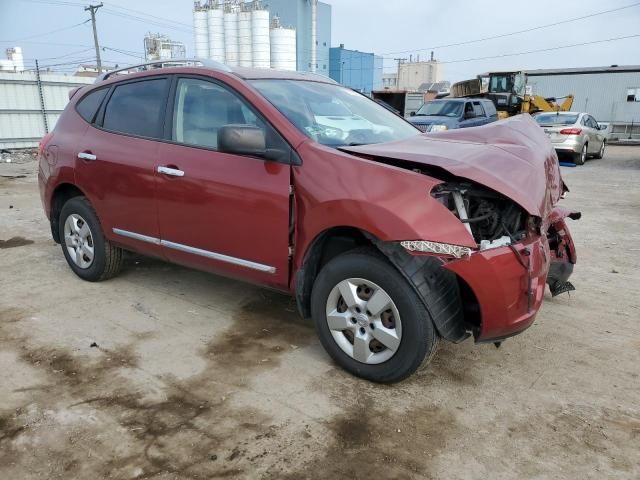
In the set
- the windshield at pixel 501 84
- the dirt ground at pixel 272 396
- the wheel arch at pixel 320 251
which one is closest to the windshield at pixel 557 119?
the windshield at pixel 501 84

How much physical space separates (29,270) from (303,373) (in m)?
3.41

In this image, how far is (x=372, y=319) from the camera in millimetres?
2916

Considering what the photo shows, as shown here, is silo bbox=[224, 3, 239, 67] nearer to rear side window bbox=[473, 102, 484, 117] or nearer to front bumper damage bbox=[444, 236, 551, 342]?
rear side window bbox=[473, 102, 484, 117]

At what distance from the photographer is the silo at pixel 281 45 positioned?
145ft

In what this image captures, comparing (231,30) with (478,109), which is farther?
(231,30)

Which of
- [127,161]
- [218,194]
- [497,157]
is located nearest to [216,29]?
[127,161]

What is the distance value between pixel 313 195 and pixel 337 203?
0.19m

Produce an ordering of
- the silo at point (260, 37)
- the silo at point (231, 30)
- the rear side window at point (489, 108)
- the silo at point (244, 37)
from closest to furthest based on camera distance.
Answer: the rear side window at point (489, 108) < the silo at point (260, 37) < the silo at point (244, 37) < the silo at point (231, 30)

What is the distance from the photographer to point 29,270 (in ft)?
16.9

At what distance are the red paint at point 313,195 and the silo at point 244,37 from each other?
4208cm

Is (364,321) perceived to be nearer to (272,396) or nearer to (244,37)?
(272,396)

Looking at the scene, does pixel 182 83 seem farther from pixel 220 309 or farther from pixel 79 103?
pixel 220 309

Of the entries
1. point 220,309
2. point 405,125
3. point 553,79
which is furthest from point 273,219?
point 553,79

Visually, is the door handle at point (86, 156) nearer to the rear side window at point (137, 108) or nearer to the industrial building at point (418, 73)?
the rear side window at point (137, 108)
